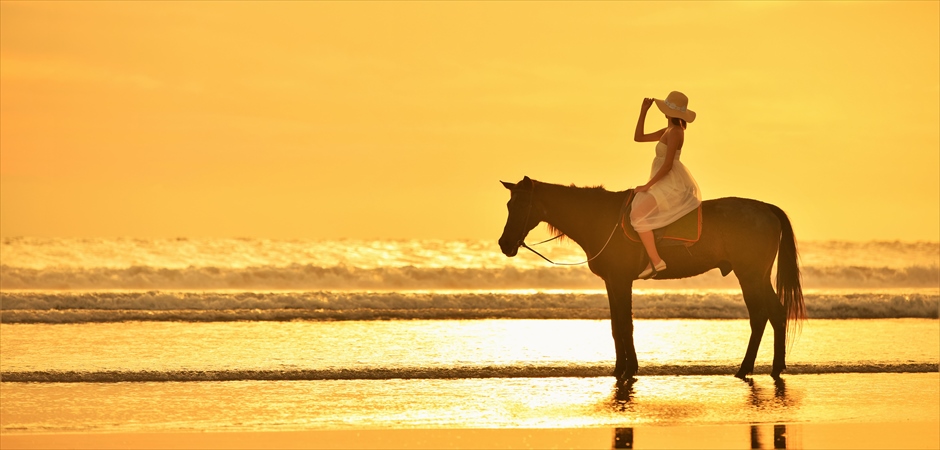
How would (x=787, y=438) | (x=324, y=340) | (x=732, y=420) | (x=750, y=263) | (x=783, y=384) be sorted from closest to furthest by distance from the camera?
(x=787, y=438), (x=732, y=420), (x=783, y=384), (x=750, y=263), (x=324, y=340)

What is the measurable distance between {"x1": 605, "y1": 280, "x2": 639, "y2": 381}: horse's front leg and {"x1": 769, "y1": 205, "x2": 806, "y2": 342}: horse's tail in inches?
77.9

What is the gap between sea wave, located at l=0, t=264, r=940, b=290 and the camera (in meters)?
32.2

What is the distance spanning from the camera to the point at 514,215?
37.8ft

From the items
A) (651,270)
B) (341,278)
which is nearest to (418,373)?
(651,270)

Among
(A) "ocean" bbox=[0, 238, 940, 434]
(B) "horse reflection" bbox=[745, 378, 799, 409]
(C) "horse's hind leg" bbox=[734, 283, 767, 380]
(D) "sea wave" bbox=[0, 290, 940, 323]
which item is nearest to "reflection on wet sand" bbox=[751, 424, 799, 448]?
(A) "ocean" bbox=[0, 238, 940, 434]

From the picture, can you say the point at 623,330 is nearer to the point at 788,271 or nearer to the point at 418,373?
the point at 788,271

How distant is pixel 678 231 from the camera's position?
11438 mm

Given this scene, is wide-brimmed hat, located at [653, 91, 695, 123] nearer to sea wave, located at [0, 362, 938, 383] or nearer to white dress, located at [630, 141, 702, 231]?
white dress, located at [630, 141, 702, 231]

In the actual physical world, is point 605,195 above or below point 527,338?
above

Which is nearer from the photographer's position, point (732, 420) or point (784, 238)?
point (732, 420)

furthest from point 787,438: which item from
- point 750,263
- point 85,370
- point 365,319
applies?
point 365,319

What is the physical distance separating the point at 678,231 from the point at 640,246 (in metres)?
0.45

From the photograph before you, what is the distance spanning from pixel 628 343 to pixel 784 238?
2344mm

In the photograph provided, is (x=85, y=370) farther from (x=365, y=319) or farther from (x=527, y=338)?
(x=365, y=319)
